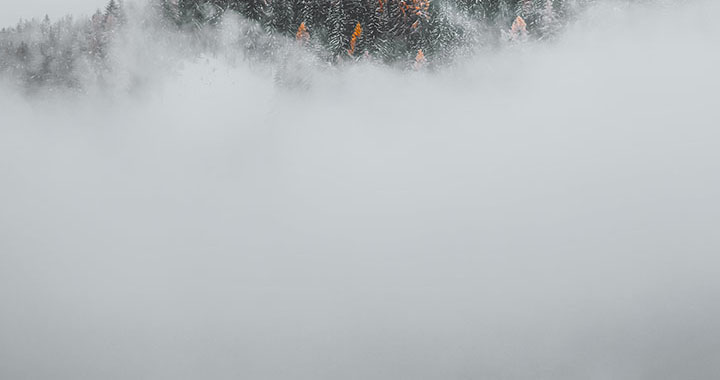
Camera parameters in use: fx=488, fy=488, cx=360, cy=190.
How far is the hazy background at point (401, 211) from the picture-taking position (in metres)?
69.9

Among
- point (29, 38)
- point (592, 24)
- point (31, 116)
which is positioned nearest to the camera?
point (592, 24)

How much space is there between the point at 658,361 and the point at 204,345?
487 feet

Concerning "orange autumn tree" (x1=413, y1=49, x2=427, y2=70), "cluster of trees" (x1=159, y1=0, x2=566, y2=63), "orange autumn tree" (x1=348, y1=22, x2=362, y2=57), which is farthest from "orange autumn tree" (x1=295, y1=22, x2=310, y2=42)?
"orange autumn tree" (x1=413, y1=49, x2=427, y2=70)

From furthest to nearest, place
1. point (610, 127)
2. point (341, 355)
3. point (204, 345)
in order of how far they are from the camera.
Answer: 1. point (204, 345)
2. point (341, 355)
3. point (610, 127)

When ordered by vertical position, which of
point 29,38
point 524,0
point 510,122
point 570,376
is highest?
point 29,38

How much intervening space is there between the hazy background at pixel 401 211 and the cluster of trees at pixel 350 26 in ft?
10.1

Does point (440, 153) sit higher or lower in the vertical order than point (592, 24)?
higher

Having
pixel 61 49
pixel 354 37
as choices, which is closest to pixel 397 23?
pixel 354 37

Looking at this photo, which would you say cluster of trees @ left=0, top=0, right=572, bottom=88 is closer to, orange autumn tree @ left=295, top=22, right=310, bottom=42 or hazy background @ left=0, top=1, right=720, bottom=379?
orange autumn tree @ left=295, top=22, right=310, bottom=42

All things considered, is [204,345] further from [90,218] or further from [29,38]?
[29,38]

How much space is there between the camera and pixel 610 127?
339 ft

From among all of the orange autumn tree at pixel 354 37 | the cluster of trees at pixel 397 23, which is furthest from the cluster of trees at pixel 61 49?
the orange autumn tree at pixel 354 37

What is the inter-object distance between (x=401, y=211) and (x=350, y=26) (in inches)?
3371

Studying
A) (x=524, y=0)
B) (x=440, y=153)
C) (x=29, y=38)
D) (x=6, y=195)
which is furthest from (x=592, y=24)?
(x=6, y=195)
